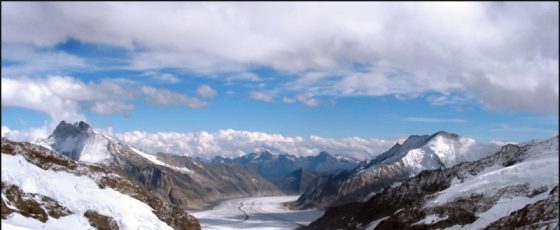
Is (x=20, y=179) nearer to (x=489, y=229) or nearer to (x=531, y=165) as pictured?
(x=489, y=229)

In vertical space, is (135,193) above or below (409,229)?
above

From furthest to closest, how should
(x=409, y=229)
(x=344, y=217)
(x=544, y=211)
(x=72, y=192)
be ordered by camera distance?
(x=344, y=217), (x=409, y=229), (x=72, y=192), (x=544, y=211)

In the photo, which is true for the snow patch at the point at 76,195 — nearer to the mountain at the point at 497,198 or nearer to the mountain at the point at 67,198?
the mountain at the point at 67,198

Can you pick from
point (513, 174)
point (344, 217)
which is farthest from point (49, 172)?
point (344, 217)

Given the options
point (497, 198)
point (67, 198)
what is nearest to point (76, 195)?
point (67, 198)

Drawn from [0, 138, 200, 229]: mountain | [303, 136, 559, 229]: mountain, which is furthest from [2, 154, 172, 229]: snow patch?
[303, 136, 559, 229]: mountain

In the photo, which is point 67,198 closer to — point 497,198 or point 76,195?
point 76,195
